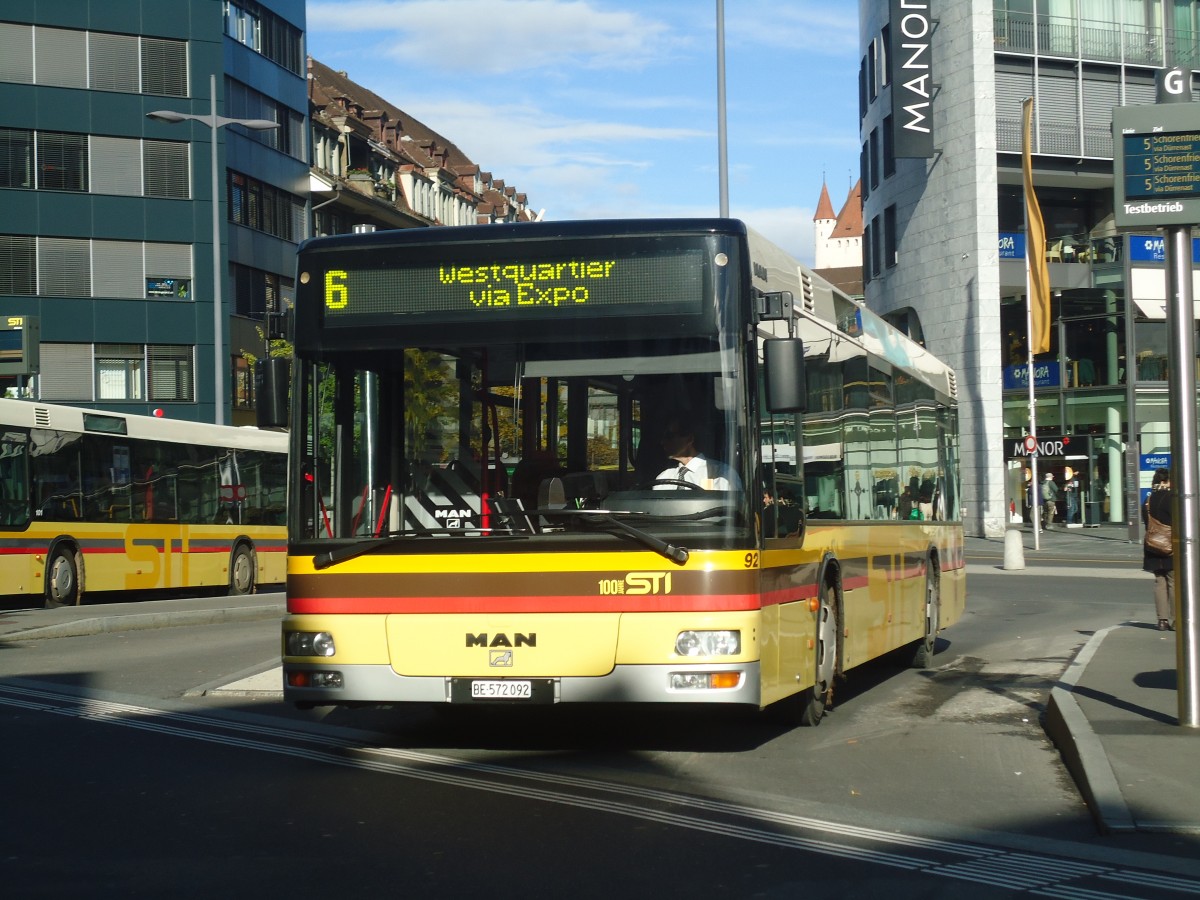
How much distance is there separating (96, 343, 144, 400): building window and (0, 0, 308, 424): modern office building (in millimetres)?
44

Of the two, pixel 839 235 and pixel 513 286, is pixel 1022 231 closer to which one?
pixel 513 286

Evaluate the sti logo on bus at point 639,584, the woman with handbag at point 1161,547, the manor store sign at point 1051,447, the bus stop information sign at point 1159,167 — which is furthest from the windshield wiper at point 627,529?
the manor store sign at point 1051,447

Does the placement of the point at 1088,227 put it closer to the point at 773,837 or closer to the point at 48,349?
the point at 48,349

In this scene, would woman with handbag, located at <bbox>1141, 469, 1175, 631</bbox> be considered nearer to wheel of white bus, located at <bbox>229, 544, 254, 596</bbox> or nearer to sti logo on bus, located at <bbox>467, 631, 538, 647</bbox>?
sti logo on bus, located at <bbox>467, 631, 538, 647</bbox>

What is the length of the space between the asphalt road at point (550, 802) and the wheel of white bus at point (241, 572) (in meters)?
17.0

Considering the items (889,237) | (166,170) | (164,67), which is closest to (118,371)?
(166,170)

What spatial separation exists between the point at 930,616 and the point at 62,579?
49.0 feet

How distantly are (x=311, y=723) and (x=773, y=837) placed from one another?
4.95 m

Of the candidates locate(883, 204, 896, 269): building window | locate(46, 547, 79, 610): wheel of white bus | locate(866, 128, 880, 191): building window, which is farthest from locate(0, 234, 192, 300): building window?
locate(46, 547, 79, 610): wheel of white bus

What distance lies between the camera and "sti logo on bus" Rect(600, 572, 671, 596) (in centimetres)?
870

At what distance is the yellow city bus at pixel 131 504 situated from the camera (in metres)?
24.5

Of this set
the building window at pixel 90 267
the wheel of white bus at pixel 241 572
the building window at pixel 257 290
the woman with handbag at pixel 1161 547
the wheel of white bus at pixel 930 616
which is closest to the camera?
the wheel of white bus at pixel 930 616

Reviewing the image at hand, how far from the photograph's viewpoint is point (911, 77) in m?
48.9

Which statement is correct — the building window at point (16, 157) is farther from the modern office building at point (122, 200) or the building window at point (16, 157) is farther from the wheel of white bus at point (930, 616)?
the wheel of white bus at point (930, 616)
